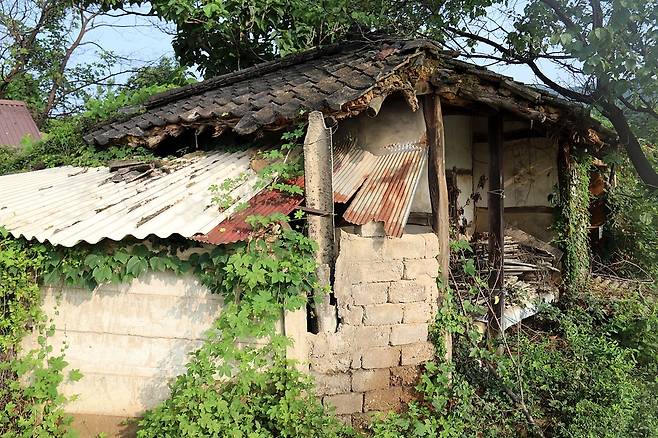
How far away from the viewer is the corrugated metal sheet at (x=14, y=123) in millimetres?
13102

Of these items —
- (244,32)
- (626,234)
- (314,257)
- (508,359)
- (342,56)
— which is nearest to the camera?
(314,257)

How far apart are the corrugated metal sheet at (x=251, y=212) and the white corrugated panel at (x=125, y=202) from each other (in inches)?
3.7

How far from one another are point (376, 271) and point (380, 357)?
0.85 m

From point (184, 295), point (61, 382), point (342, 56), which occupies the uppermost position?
point (342, 56)

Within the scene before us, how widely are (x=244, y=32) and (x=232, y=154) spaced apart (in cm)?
595

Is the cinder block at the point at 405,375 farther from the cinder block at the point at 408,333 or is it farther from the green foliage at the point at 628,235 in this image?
the green foliage at the point at 628,235

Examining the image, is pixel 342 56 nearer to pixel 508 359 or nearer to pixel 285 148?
pixel 285 148

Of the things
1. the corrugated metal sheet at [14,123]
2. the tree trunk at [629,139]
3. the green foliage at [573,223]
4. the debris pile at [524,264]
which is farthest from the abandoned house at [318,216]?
the corrugated metal sheet at [14,123]

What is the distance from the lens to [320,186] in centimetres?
455

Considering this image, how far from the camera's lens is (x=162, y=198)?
4.91m

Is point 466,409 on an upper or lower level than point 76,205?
lower

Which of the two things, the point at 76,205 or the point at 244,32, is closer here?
the point at 76,205

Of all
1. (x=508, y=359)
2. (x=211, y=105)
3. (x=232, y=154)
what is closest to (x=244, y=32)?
(x=211, y=105)

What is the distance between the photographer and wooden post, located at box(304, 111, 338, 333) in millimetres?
4527
